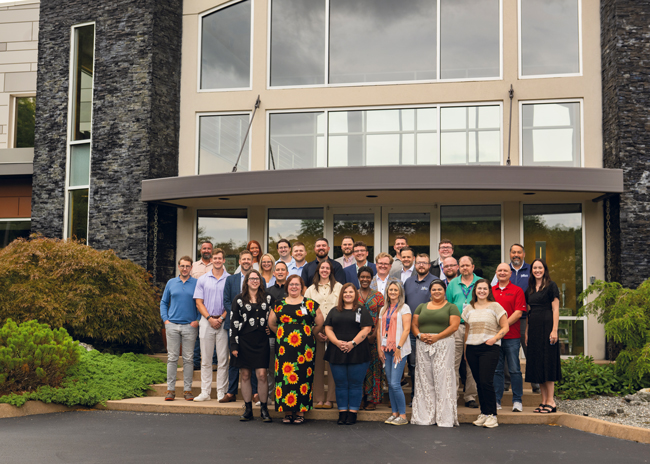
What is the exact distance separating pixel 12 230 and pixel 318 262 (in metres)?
10.3

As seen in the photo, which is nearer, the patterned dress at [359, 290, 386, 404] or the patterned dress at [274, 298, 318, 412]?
the patterned dress at [274, 298, 318, 412]

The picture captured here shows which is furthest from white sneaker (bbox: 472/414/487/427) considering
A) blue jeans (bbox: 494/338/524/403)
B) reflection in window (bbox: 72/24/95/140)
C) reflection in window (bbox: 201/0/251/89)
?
reflection in window (bbox: 72/24/95/140)

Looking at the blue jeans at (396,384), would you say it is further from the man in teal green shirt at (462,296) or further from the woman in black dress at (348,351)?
the man in teal green shirt at (462,296)

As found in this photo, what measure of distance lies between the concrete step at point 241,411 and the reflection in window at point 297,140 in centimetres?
544

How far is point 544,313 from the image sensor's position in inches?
306

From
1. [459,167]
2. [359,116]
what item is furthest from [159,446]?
[359,116]

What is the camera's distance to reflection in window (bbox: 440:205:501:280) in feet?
38.6

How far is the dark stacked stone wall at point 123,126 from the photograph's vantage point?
12539mm

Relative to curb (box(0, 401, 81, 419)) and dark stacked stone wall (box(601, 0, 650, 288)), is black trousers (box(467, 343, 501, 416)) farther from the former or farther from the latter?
curb (box(0, 401, 81, 419))

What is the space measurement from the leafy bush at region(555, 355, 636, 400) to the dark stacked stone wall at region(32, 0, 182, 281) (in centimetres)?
771

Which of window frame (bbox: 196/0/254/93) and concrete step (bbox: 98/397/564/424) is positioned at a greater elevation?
window frame (bbox: 196/0/254/93)

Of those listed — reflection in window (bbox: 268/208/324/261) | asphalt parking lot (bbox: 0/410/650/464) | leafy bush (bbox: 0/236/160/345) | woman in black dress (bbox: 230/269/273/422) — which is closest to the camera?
asphalt parking lot (bbox: 0/410/650/464)

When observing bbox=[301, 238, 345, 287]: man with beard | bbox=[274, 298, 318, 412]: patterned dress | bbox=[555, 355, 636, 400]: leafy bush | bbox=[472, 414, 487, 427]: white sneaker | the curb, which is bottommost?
the curb

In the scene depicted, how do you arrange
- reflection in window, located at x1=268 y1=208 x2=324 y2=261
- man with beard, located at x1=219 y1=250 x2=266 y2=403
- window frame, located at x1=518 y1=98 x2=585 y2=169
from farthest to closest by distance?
reflection in window, located at x1=268 y1=208 x2=324 y2=261 → window frame, located at x1=518 y1=98 x2=585 y2=169 → man with beard, located at x1=219 y1=250 x2=266 y2=403
